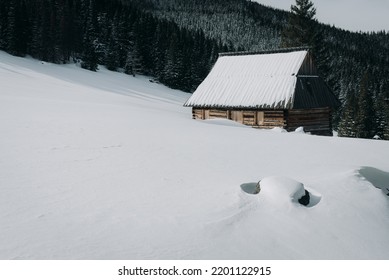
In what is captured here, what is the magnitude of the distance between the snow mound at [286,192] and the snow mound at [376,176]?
1.87 m

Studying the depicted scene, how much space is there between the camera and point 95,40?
52781 millimetres

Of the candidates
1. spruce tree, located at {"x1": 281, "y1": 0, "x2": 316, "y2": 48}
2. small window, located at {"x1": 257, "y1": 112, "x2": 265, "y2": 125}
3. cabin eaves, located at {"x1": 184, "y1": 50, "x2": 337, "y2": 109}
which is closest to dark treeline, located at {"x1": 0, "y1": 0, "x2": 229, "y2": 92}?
spruce tree, located at {"x1": 281, "y1": 0, "x2": 316, "y2": 48}

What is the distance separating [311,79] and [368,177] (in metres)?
13.9

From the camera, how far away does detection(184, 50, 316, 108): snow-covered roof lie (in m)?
18.6

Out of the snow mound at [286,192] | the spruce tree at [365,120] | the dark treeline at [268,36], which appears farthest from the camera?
the dark treeline at [268,36]

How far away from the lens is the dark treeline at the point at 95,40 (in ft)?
142

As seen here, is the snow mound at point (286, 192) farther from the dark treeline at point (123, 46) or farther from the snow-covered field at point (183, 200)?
A: the dark treeline at point (123, 46)

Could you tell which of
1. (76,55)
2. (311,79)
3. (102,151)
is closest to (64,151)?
(102,151)

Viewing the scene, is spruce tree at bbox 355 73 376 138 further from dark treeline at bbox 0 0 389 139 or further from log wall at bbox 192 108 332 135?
log wall at bbox 192 108 332 135

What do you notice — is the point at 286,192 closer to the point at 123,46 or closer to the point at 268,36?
the point at 123,46

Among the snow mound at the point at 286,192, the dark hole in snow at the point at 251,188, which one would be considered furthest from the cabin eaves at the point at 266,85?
the snow mound at the point at 286,192

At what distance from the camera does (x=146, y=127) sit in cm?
1192

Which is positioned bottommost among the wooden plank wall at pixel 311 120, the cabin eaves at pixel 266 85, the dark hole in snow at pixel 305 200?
the wooden plank wall at pixel 311 120

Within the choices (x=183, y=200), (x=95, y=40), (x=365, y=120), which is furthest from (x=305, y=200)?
(x=95, y=40)
